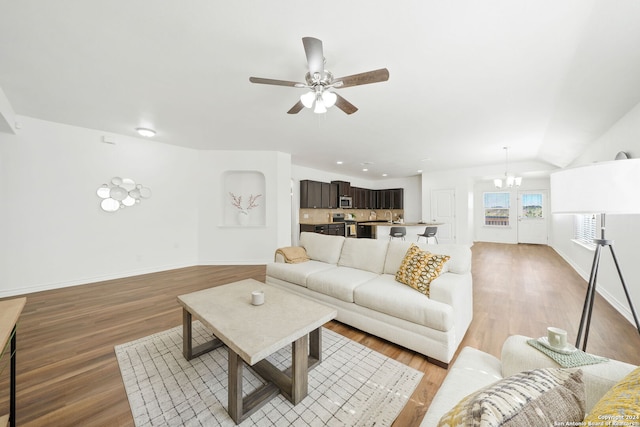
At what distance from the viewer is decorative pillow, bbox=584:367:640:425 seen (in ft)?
1.44

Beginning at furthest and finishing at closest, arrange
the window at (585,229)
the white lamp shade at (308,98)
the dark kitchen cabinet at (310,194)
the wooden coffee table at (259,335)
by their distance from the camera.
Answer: the dark kitchen cabinet at (310,194), the window at (585,229), the white lamp shade at (308,98), the wooden coffee table at (259,335)

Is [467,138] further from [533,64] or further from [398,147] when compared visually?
[533,64]

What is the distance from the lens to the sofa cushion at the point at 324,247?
11.1 feet

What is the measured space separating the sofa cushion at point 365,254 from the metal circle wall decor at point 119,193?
3.98 meters

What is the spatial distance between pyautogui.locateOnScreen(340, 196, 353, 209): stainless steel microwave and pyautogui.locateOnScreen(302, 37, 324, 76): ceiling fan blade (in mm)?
6358

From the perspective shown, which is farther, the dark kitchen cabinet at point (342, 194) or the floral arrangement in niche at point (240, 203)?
the dark kitchen cabinet at point (342, 194)

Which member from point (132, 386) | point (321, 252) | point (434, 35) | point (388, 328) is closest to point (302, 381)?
point (388, 328)

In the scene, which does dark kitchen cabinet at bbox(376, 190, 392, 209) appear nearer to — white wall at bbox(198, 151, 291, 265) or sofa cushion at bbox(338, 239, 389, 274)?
white wall at bbox(198, 151, 291, 265)

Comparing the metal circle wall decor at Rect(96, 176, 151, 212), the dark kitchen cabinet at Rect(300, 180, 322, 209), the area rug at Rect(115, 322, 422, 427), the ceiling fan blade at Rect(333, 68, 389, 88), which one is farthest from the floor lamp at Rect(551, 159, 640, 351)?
the dark kitchen cabinet at Rect(300, 180, 322, 209)

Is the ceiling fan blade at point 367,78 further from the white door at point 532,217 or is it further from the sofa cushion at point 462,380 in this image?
the white door at point 532,217

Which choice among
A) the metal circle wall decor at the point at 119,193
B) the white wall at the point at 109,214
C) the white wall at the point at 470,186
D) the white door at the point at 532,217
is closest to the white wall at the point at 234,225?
the white wall at the point at 109,214

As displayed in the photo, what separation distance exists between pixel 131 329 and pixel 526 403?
3241 millimetres

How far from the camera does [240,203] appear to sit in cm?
567

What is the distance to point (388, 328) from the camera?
7.18 feet
